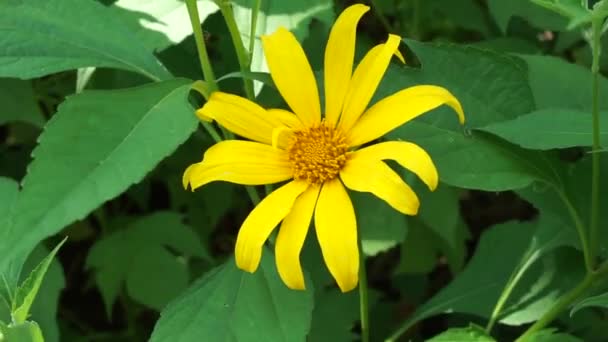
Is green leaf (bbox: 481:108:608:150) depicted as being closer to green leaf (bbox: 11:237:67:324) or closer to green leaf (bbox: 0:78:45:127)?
green leaf (bbox: 11:237:67:324)

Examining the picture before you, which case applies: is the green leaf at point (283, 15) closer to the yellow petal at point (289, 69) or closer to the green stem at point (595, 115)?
the yellow petal at point (289, 69)

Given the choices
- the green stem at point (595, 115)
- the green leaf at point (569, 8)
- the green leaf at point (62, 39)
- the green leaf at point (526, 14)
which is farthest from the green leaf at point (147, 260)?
the green leaf at point (569, 8)

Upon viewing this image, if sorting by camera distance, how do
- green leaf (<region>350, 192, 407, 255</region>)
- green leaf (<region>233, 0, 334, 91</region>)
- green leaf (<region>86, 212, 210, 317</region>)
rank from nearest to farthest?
green leaf (<region>233, 0, 334, 91</region>), green leaf (<region>350, 192, 407, 255</region>), green leaf (<region>86, 212, 210, 317</region>)

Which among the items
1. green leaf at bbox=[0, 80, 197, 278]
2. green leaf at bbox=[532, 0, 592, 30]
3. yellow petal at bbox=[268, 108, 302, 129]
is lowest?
yellow petal at bbox=[268, 108, 302, 129]

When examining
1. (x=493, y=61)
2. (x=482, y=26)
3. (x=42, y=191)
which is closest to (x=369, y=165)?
(x=493, y=61)

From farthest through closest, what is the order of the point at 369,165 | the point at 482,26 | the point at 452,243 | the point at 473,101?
the point at 482,26 → the point at 452,243 → the point at 473,101 → the point at 369,165

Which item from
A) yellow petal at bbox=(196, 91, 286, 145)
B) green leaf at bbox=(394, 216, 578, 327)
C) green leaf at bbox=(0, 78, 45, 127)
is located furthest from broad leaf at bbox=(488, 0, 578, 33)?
green leaf at bbox=(0, 78, 45, 127)

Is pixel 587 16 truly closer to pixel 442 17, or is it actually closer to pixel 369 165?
pixel 369 165

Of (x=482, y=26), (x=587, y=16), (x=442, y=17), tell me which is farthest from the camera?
(x=442, y=17)
